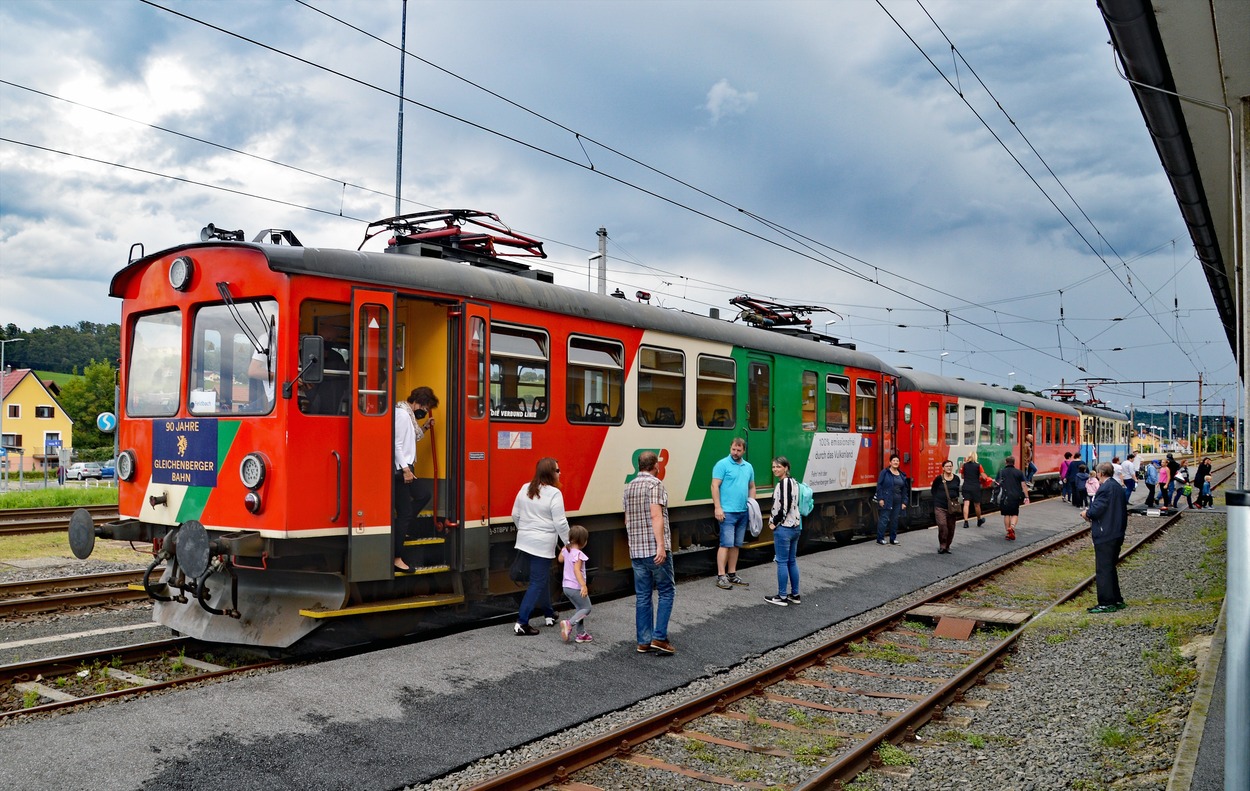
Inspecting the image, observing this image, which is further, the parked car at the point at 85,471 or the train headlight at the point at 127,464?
the parked car at the point at 85,471

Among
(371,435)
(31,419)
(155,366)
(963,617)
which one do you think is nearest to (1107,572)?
(963,617)

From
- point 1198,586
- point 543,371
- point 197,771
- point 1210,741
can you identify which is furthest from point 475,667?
point 1198,586

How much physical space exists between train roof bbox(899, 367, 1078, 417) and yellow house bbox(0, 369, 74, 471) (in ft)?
184

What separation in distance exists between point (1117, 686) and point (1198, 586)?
21.2 feet

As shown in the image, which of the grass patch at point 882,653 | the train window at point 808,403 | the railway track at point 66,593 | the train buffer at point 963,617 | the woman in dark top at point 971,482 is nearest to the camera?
the grass patch at point 882,653

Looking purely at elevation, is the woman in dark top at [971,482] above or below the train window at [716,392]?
below

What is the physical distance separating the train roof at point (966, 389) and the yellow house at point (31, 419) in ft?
184

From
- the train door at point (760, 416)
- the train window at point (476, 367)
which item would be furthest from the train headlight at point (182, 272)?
the train door at point (760, 416)

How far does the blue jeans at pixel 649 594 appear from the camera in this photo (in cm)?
832

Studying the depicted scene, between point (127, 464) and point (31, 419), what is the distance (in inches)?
2447

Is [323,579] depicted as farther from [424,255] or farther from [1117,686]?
[1117,686]

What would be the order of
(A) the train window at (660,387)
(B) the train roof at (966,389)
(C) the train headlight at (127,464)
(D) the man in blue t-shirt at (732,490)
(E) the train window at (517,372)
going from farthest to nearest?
(B) the train roof at (966,389) → (A) the train window at (660,387) → (D) the man in blue t-shirt at (732,490) → (E) the train window at (517,372) → (C) the train headlight at (127,464)

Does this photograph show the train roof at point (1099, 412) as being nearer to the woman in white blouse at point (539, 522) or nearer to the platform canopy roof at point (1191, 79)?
the platform canopy roof at point (1191, 79)

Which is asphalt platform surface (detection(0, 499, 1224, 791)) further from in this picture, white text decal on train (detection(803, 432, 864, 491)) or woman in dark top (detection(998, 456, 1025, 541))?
woman in dark top (detection(998, 456, 1025, 541))
